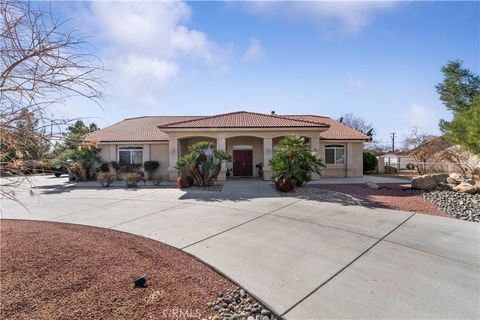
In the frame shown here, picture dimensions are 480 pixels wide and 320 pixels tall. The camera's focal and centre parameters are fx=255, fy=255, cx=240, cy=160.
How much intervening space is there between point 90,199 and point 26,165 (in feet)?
33.7

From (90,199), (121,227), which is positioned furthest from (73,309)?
(90,199)

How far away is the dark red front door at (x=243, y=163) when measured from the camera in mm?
20828

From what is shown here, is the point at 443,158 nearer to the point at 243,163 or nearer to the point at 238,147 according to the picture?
the point at 243,163

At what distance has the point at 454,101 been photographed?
22750mm

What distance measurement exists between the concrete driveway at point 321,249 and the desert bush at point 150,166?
30.9ft

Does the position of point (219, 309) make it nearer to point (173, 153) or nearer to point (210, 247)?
point (210, 247)

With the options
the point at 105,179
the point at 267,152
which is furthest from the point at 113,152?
the point at 267,152

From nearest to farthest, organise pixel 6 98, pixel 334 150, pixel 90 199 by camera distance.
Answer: pixel 6 98, pixel 90 199, pixel 334 150

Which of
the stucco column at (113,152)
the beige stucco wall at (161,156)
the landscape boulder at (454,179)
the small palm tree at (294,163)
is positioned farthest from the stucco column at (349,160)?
the stucco column at (113,152)

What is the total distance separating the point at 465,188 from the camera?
37.4 ft

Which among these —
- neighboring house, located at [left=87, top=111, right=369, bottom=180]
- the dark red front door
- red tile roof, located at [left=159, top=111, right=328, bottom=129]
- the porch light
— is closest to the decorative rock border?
the porch light

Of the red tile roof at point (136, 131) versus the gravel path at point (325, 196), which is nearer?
A: the gravel path at point (325, 196)

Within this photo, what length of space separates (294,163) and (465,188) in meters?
7.58

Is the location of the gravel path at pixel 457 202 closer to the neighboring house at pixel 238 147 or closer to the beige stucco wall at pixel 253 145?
the neighboring house at pixel 238 147
